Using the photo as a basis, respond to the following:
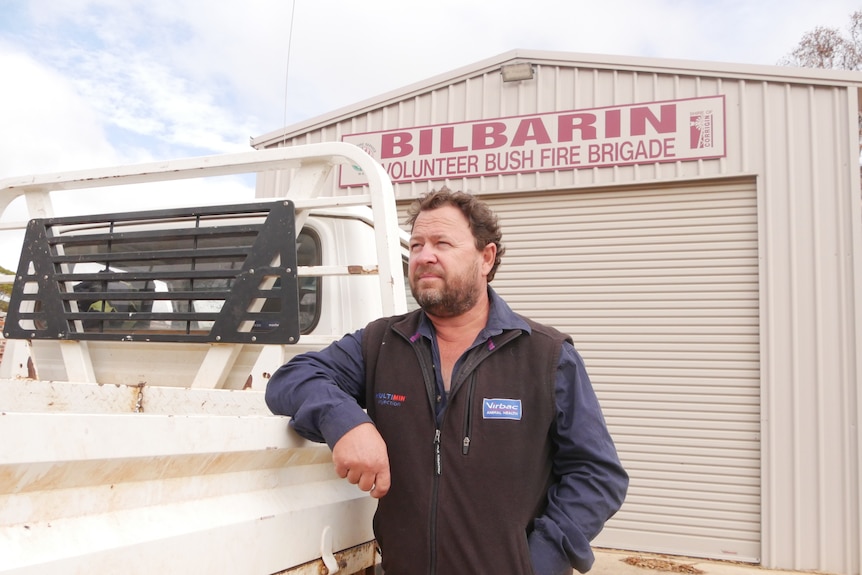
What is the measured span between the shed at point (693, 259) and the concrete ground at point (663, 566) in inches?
4.2

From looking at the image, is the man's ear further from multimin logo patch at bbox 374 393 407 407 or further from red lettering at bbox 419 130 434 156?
red lettering at bbox 419 130 434 156

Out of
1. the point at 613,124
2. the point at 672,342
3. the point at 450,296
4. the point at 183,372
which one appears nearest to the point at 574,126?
the point at 613,124

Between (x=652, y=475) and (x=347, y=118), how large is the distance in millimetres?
5049

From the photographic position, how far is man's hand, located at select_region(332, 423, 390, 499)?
5.57ft

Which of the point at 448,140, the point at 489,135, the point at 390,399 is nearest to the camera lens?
the point at 390,399

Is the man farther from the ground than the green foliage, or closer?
closer

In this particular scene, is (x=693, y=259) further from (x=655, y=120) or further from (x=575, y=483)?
(x=575, y=483)

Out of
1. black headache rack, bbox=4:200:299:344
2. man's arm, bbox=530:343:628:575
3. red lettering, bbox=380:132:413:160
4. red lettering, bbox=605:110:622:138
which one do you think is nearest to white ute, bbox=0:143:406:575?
black headache rack, bbox=4:200:299:344

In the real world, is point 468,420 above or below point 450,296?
below

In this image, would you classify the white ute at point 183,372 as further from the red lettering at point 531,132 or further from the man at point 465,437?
the red lettering at point 531,132

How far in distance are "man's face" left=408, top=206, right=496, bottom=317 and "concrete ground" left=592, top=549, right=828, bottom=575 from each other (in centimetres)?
468

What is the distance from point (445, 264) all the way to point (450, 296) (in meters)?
0.11

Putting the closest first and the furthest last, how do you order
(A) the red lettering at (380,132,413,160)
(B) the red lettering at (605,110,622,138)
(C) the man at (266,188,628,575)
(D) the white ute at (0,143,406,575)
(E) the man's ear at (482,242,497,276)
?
1. (D) the white ute at (0,143,406,575)
2. (C) the man at (266,188,628,575)
3. (E) the man's ear at (482,242,497,276)
4. (B) the red lettering at (605,110,622,138)
5. (A) the red lettering at (380,132,413,160)

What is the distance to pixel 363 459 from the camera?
1.70 meters
